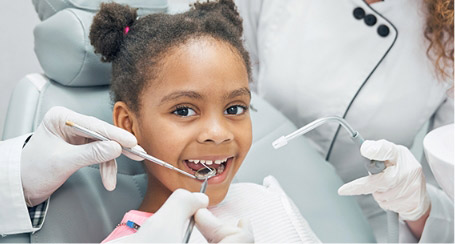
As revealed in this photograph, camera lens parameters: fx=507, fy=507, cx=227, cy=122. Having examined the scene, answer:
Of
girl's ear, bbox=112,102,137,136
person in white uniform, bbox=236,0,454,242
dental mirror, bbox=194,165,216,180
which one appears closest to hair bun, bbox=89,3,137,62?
girl's ear, bbox=112,102,137,136

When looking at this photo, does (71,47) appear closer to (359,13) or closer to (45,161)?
(45,161)

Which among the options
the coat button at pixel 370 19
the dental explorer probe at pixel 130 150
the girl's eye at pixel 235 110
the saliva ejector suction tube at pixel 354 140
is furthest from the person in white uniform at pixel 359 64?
the dental explorer probe at pixel 130 150

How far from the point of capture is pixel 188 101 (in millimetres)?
999

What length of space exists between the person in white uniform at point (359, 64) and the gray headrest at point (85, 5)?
38 centimetres

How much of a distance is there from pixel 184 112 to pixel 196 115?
3cm

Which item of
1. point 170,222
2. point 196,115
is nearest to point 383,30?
point 196,115

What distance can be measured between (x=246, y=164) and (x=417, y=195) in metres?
0.44

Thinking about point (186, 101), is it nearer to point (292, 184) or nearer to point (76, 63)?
point (76, 63)

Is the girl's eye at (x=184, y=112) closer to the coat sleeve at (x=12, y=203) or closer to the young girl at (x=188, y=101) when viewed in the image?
the young girl at (x=188, y=101)

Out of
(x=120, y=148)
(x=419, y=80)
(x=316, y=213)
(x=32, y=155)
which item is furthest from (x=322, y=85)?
(x=32, y=155)

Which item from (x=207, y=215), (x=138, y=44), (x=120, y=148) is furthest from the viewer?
(x=138, y=44)

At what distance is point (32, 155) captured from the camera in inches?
37.9

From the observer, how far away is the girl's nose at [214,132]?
3.20 ft

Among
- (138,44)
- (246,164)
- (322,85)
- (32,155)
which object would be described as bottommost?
A: (246,164)
